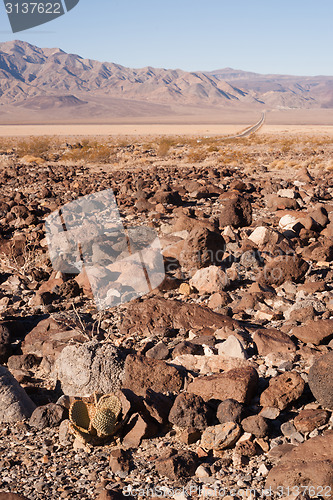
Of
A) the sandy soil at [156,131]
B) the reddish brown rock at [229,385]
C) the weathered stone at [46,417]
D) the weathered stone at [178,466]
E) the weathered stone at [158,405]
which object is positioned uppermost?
the reddish brown rock at [229,385]

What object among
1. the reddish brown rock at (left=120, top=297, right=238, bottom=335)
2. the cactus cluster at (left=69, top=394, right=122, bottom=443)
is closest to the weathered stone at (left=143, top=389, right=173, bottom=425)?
the cactus cluster at (left=69, top=394, right=122, bottom=443)

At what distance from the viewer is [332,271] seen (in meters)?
7.16

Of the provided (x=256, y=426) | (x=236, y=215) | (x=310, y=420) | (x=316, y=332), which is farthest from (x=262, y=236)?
(x=256, y=426)

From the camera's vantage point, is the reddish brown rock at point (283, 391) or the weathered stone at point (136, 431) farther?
the reddish brown rock at point (283, 391)

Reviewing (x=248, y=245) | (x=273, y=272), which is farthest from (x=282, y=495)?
(x=248, y=245)

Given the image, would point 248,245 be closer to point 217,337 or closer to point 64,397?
point 217,337

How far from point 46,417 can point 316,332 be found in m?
2.75

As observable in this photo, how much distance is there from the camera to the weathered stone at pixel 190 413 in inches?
150

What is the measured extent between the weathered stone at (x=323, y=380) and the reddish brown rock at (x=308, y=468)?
1.76 ft

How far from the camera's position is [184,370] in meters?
4.68

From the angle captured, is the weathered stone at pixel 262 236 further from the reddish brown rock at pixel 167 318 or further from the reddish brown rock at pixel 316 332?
the reddish brown rock at pixel 316 332

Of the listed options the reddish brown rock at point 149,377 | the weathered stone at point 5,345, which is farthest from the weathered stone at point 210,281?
the weathered stone at point 5,345

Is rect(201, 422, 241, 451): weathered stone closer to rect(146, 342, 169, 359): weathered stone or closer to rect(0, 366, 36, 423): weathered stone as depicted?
rect(146, 342, 169, 359): weathered stone

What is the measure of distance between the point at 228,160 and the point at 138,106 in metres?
143
